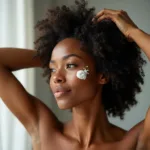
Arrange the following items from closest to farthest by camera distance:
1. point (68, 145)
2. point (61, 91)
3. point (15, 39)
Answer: point (61, 91), point (68, 145), point (15, 39)

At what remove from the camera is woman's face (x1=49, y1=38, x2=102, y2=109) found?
999 millimetres

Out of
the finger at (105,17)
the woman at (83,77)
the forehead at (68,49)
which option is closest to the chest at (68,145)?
the woman at (83,77)

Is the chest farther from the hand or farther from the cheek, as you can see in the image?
the hand

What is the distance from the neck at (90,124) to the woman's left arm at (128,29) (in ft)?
0.84

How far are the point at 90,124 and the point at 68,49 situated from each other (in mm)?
275

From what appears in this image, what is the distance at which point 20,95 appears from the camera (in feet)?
3.69

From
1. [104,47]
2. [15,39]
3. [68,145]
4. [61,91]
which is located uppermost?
[15,39]

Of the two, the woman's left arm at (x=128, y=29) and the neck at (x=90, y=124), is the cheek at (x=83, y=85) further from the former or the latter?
the woman's left arm at (x=128, y=29)

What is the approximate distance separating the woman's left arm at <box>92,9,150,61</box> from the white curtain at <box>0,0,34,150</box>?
530 mm

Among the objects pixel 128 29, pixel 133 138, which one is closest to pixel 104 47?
pixel 128 29

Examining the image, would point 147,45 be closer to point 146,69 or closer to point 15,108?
point 15,108

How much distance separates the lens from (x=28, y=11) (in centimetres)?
155

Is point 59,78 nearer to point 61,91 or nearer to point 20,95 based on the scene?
point 61,91

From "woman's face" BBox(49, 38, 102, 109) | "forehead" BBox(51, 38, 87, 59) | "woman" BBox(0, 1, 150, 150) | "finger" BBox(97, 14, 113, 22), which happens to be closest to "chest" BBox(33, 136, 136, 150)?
"woman" BBox(0, 1, 150, 150)
